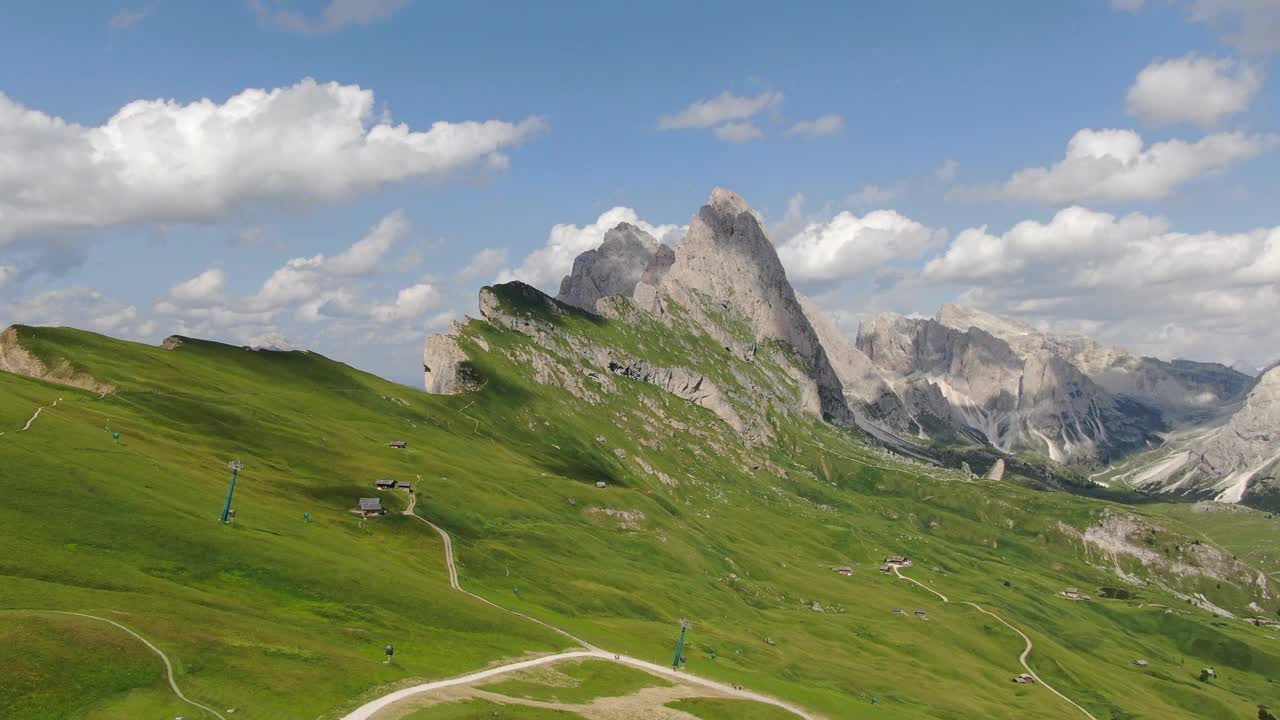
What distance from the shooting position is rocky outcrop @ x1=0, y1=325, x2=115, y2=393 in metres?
164

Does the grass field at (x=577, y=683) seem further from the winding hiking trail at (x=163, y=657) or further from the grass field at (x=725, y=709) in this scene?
the winding hiking trail at (x=163, y=657)

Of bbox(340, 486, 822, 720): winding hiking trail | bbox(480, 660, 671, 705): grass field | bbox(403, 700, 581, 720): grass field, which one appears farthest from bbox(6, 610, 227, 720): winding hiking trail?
bbox(480, 660, 671, 705): grass field

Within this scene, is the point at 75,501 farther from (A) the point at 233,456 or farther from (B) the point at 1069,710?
(B) the point at 1069,710

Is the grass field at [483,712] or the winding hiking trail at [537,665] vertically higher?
the grass field at [483,712]

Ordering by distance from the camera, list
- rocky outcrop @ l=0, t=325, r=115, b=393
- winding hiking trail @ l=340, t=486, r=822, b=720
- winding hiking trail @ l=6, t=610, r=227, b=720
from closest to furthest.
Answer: winding hiking trail @ l=6, t=610, r=227, b=720 → winding hiking trail @ l=340, t=486, r=822, b=720 → rocky outcrop @ l=0, t=325, r=115, b=393

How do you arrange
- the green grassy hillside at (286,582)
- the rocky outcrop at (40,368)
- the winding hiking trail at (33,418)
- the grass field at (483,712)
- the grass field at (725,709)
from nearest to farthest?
1. the green grassy hillside at (286,582)
2. the grass field at (483,712)
3. the grass field at (725,709)
4. the winding hiking trail at (33,418)
5. the rocky outcrop at (40,368)

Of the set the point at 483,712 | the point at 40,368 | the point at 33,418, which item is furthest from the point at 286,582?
the point at 40,368

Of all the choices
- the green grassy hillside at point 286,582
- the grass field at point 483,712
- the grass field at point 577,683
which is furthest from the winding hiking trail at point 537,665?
the grass field at point 483,712

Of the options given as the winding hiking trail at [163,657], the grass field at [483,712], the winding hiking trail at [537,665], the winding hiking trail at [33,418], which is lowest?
the winding hiking trail at [537,665]

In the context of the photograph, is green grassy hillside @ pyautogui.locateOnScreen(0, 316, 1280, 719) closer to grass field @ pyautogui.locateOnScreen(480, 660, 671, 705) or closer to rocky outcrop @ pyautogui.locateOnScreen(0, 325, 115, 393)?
rocky outcrop @ pyautogui.locateOnScreen(0, 325, 115, 393)

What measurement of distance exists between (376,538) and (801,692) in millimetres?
70092

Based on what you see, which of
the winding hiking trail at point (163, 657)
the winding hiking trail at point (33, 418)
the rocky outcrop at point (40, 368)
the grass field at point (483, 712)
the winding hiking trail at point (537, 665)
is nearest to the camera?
the winding hiking trail at point (163, 657)

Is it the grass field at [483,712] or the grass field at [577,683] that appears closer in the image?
the grass field at [483,712]

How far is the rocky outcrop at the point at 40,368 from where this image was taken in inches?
6467
